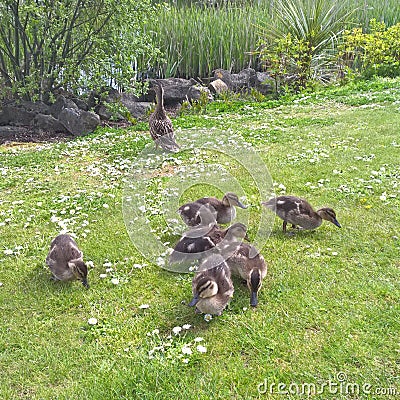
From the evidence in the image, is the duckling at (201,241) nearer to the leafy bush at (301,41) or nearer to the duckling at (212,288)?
the duckling at (212,288)

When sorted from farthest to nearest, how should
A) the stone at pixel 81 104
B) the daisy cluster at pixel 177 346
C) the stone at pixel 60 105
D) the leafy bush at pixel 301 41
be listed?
the leafy bush at pixel 301 41
the stone at pixel 81 104
the stone at pixel 60 105
the daisy cluster at pixel 177 346

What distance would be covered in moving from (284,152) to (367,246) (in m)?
3.82

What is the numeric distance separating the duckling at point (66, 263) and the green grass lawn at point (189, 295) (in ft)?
0.41

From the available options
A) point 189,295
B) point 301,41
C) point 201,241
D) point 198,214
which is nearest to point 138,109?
point 301,41

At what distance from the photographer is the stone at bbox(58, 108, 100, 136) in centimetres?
1161

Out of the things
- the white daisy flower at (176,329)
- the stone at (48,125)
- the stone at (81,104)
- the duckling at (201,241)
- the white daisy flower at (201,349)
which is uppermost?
the duckling at (201,241)

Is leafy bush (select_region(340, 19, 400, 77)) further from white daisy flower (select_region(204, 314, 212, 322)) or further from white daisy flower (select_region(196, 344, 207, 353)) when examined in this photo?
white daisy flower (select_region(196, 344, 207, 353))

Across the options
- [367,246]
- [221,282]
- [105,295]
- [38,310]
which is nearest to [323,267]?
[367,246]

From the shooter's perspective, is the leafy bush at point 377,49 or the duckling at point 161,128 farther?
the leafy bush at point 377,49

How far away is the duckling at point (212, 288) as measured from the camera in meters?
4.02

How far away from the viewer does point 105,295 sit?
15.4 ft

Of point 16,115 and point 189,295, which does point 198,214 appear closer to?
point 189,295

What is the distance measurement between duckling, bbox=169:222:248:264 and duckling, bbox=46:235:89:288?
97 centimetres

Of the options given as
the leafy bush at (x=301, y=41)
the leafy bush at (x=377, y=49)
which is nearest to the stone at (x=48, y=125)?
the leafy bush at (x=301, y=41)
